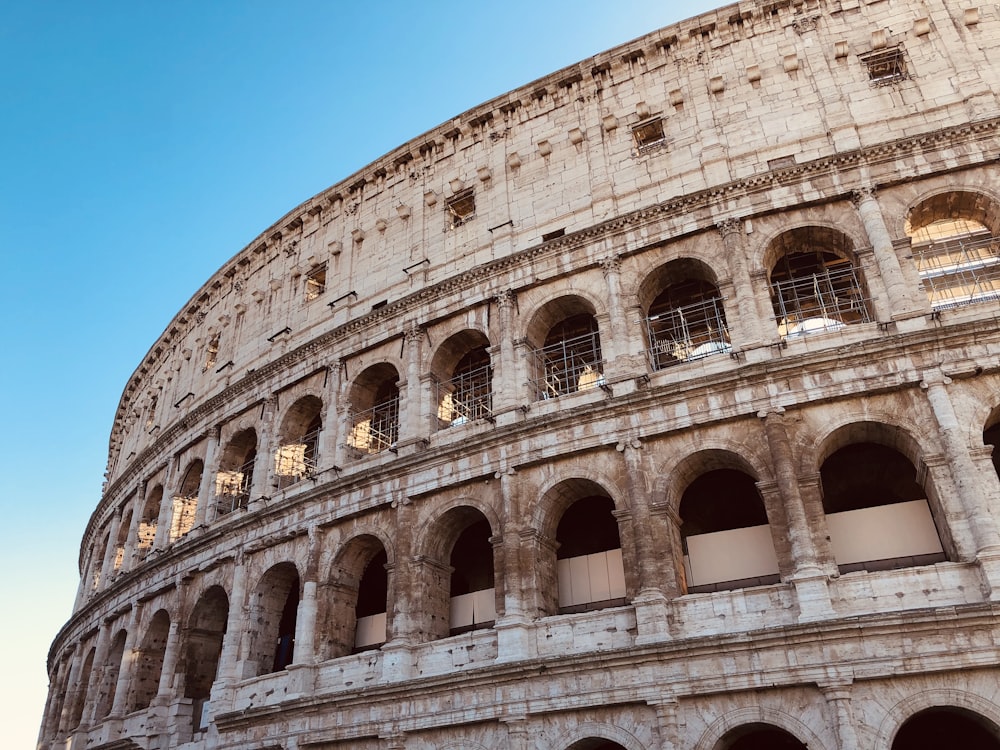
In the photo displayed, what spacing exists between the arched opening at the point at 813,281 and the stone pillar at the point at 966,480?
2.48 meters

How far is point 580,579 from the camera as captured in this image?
15.9m

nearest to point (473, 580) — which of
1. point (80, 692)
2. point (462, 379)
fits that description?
point (462, 379)

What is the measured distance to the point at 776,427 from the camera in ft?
46.1

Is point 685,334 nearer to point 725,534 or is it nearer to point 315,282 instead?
point 725,534

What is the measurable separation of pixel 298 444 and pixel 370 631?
225 inches

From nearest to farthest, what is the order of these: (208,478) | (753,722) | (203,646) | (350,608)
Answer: (753,722), (350,608), (203,646), (208,478)

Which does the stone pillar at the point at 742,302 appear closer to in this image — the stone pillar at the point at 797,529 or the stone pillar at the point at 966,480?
the stone pillar at the point at 797,529

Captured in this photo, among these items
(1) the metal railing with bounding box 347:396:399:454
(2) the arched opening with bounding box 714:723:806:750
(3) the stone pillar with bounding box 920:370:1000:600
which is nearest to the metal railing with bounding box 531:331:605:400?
(1) the metal railing with bounding box 347:396:399:454

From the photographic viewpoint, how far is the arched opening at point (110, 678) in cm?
2316

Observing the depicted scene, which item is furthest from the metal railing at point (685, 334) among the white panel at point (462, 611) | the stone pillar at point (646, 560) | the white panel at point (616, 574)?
the white panel at point (462, 611)

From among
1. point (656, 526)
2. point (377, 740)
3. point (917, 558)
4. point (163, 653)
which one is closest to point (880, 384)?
point (917, 558)

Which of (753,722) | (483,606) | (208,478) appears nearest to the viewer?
(753,722)

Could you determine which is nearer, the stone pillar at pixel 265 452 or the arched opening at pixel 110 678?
the stone pillar at pixel 265 452

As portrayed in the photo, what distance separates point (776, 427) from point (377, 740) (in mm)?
9505
